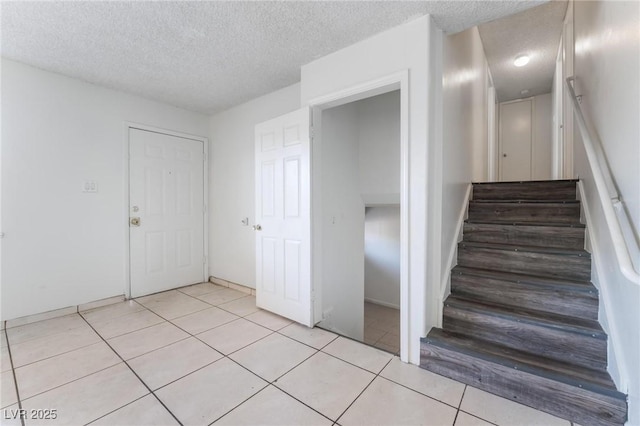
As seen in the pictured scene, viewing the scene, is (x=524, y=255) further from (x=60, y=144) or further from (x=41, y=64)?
(x=41, y=64)

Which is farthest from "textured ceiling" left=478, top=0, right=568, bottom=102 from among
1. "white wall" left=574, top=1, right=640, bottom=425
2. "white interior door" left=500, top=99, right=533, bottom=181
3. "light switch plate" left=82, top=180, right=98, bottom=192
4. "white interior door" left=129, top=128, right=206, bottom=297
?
"light switch plate" left=82, top=180, right=98, bottom=192

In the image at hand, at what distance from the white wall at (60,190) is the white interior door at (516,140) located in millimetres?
6491

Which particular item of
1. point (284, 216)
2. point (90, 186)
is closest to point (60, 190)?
point (90, 186)

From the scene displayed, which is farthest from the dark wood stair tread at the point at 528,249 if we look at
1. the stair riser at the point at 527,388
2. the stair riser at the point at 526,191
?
the stair riser at the point at 527,388

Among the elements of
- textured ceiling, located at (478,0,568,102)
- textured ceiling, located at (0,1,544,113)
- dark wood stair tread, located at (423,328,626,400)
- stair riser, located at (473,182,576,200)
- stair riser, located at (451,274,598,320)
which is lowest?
dark wood stair tread, located at (423,328,626,400)

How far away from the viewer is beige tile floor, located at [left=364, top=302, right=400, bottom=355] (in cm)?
409

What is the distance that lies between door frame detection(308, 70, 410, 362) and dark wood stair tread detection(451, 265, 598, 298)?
2.11 ft

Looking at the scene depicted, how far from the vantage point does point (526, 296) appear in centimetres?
205

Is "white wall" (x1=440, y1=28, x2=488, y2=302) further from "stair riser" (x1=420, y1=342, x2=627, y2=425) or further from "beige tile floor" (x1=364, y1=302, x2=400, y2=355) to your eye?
"beige tile floor" (x1=364, y1=302, x2=400, y2=355)

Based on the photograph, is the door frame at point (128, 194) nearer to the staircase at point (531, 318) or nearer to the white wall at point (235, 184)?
the white wall at point (235, 184)

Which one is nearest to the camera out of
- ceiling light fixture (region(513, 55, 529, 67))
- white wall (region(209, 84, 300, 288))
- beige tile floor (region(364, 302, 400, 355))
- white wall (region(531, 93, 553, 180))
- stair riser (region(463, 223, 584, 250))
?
stair riser (region(463, 223, 584, 250))

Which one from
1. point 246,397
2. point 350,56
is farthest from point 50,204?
point 350,56

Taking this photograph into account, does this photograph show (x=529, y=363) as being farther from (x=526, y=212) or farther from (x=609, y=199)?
(x=526, y=212)

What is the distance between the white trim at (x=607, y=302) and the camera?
1.43m
